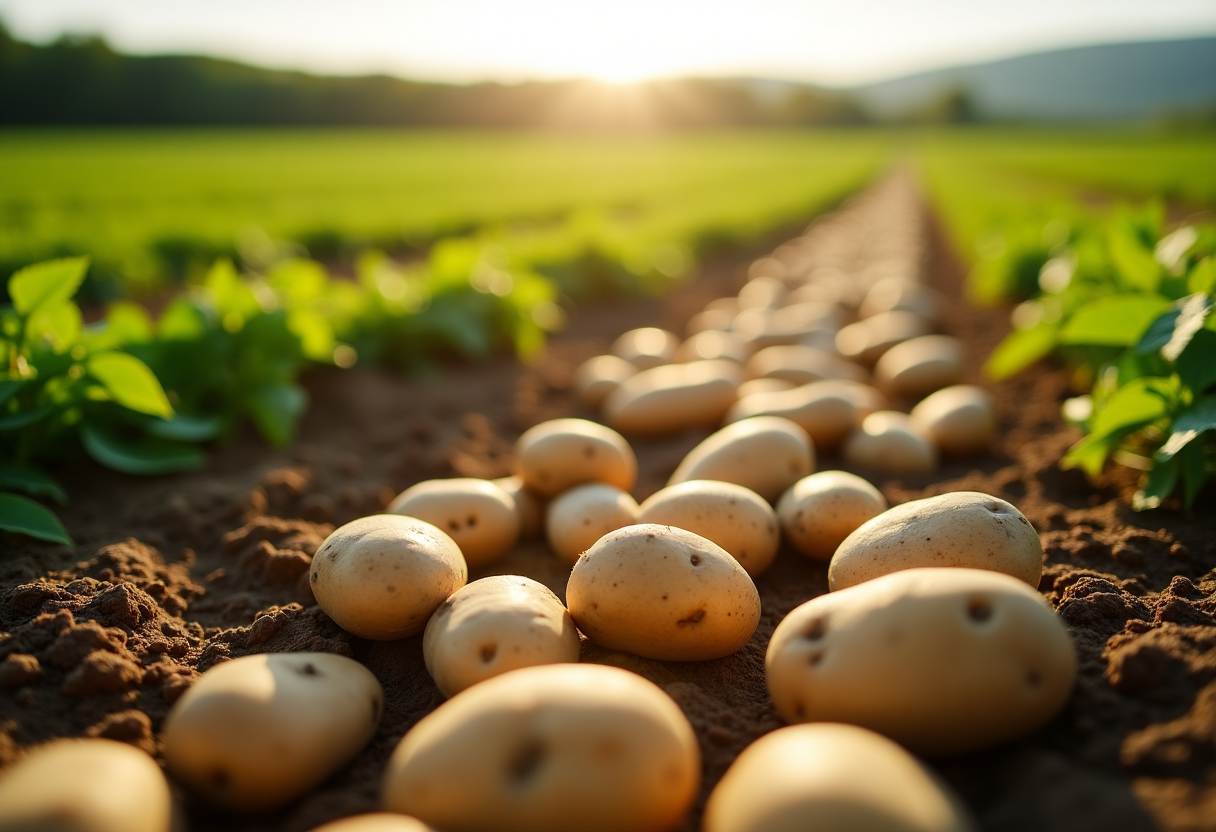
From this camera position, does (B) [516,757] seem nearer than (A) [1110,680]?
Yes

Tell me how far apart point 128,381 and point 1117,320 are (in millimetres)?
3379

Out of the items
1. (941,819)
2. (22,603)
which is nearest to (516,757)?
(941,819)

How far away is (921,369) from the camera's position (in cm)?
424

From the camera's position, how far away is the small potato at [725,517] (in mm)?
2229

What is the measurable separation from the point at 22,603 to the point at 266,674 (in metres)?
0.94

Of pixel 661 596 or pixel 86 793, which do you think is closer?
pixel 86 793

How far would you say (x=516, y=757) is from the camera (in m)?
1.28

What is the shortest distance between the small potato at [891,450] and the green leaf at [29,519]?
2826mm

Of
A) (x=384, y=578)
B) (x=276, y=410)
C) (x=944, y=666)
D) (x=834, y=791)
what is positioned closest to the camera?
(x=834, y=791)

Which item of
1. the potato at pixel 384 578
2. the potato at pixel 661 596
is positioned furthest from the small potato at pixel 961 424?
the potato at pixel 384 578

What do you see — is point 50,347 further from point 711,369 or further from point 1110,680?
point 1110,680

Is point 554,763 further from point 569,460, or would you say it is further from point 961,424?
point 961,424

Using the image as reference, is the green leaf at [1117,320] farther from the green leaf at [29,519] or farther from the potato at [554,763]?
the green leaf at [29,519]

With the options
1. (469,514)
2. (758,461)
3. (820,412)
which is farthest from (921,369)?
(469,514)
